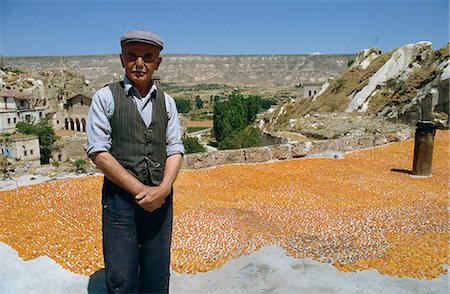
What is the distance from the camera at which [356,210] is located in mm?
7281

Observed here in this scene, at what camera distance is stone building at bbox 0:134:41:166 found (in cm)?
4091

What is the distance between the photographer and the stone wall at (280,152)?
10.3 metres

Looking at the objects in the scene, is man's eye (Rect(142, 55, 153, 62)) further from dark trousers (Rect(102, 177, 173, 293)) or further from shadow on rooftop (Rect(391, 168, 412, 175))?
shadow on rooftop (Rect(391, 168, 412, 175))

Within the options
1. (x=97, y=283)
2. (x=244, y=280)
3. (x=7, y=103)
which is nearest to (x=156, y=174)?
(x=97, y=283)

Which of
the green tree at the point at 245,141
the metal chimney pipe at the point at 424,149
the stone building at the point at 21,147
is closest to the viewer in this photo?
the metal chimney pipe at the point at 424,149

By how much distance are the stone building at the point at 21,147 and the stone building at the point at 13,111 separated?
39.2 ft

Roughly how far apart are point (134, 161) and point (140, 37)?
97cm

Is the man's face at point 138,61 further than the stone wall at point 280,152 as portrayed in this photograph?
No

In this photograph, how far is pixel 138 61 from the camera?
301 centimetres

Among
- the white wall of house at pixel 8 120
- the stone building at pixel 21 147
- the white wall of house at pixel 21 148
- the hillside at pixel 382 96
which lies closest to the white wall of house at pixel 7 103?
the white wall of house at pixel 8 120

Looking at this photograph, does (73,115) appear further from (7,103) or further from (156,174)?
(156,174)

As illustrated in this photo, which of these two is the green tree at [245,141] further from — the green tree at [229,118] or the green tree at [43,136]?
the green tree at [43,136]

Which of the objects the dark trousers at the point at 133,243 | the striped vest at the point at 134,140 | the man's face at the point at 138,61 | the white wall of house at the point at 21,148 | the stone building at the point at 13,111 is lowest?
the white wall of house at the point at 21,148

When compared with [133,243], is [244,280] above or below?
below
